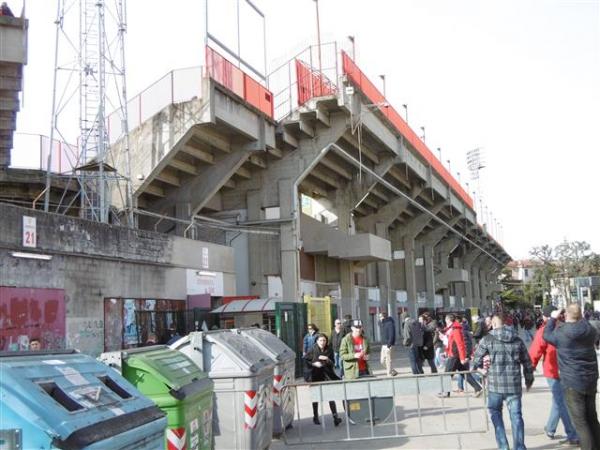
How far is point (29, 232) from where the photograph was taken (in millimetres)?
13734

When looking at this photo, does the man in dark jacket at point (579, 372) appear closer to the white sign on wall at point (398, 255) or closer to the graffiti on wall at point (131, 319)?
the graffiti on wall at point (131, 319)

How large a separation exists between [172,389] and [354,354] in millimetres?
5712

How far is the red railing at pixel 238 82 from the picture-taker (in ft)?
70.4

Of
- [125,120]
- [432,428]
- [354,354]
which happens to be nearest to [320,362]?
[354,354]

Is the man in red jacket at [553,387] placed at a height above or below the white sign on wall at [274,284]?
below

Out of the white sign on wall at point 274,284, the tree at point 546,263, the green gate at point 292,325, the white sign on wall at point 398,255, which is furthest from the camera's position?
the tree at point 546,263

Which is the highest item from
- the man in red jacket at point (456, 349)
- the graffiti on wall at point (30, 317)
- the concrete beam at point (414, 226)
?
the concrete beam at point (414, 226)

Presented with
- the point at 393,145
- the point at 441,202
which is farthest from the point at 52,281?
the point at 441,202

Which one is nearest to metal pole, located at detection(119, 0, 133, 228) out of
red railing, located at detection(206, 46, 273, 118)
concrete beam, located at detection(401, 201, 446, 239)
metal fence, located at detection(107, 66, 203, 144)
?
metal fence, located at detection(107, 66, 203, 144)

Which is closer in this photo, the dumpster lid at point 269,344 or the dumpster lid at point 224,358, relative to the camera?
the dumpster lid at point 224,358

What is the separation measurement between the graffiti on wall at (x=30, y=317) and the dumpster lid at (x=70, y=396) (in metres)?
9.08

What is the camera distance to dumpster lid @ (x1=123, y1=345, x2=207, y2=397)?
599 cm

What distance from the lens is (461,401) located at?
12.5 metres

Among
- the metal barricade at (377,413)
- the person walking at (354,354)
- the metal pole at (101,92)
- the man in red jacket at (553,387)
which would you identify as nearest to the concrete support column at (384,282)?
the metal pole at (101,92)
